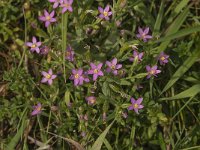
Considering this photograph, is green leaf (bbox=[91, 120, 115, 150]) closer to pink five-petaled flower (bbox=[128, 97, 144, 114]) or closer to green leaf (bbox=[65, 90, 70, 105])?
pink five-petaled flower (bbox=[128, 97, 144, 114])

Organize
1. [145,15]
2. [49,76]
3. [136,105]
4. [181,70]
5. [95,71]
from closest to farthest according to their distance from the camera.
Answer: [95,71], [136,105], [49,76], [181,70], [145,15]

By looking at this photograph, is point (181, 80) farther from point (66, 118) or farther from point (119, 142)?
point (66, 118)

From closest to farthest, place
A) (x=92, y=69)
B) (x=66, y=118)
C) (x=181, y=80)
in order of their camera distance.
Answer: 1. (x=92, y=69)
2. (x=66, y=118)
3. (x=181, y=80)

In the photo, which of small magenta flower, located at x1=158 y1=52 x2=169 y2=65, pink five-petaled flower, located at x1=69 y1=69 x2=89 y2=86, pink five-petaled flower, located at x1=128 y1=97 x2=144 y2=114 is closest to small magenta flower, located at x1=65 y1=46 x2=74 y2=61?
pink five-petaled flower, located at x1=69 y1=69 x2=89 y2=86

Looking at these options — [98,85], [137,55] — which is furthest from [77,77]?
[137,55]

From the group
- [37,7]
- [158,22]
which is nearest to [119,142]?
[158,22]

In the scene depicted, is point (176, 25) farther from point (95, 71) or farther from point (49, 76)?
point (49, 76)

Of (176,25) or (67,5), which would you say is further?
(176,25)

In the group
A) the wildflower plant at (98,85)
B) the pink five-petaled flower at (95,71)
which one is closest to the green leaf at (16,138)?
the wildflower plant at (98,85)

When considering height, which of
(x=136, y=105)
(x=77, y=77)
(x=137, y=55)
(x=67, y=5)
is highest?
(x=67, y=5)

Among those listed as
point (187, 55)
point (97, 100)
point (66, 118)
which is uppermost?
point (187, 55)
